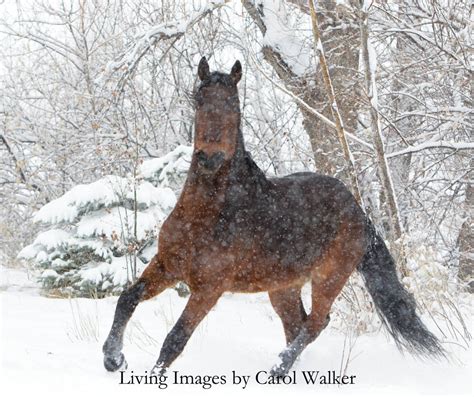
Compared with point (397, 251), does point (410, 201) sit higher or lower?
higher

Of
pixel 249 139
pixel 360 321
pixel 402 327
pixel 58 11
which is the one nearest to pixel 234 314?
pixel 360 321

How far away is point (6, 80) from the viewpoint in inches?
595

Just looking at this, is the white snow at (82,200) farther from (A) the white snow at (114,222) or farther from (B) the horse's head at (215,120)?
(B) the horse's head at (215,120)

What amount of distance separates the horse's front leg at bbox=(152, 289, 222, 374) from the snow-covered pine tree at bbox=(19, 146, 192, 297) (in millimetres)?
4546

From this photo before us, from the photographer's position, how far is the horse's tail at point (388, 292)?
14.7 feet

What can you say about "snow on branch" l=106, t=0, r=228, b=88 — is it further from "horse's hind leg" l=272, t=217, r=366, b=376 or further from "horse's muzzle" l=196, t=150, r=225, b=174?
"horse's muzzle" l=196, t=150, r=225, b=174

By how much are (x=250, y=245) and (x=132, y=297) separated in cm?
71

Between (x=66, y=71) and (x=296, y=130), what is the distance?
546 cm

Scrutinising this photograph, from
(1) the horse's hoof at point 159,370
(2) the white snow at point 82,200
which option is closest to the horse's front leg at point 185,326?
(1) the horse's hoof at point 159,370

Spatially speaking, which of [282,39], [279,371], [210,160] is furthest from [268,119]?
[210,160]

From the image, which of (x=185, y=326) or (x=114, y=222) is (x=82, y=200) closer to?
(x=114, y=222)

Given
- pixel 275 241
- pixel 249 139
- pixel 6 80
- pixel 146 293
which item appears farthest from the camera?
pixel 6 80

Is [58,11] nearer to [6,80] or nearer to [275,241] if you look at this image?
[6,80]

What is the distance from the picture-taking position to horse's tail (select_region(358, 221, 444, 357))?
4480 millimetres
